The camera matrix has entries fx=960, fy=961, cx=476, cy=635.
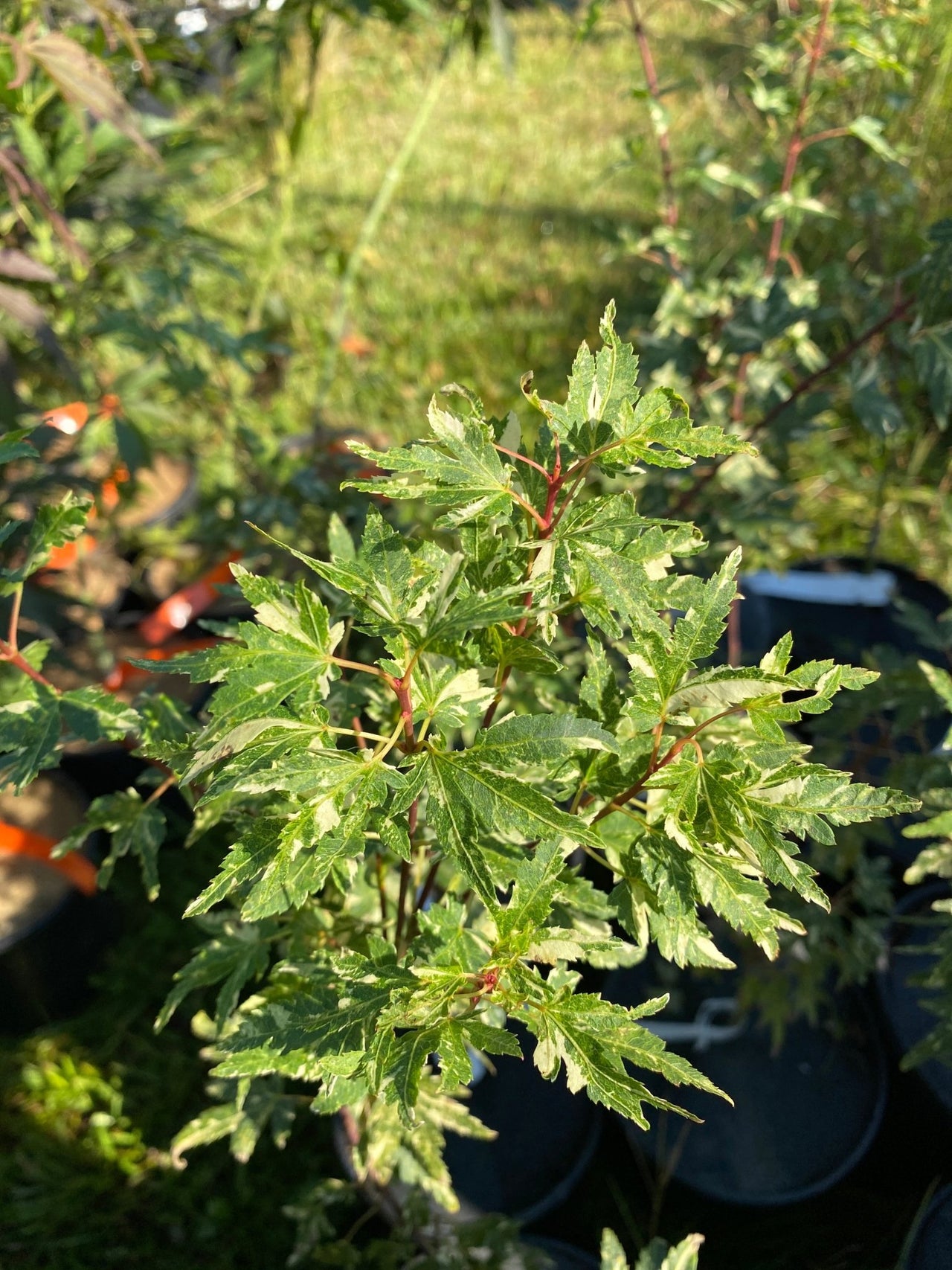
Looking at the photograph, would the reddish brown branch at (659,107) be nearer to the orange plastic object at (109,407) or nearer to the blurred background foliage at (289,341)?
the blurred background foliage at (289,341)

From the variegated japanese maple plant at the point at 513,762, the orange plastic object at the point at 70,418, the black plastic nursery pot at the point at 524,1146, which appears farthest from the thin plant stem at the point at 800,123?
the black plastic nursery pot at the point at 524,1146

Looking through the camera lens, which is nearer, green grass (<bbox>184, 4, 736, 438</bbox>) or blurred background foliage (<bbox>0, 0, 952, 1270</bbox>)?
blurred background foliage (<bbox>0, 0, 952, 1270</bbox>)

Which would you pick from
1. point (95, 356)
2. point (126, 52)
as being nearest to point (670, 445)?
point (126, 52)

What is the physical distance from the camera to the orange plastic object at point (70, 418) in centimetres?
152

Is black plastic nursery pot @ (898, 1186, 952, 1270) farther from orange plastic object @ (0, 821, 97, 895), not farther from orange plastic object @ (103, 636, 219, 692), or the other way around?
orange plastic object @ (103, 636, 219, 692)

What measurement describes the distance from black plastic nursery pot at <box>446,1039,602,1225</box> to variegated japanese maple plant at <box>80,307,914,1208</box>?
799 millimetres

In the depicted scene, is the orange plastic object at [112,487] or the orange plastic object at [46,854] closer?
the orange plastic object at [46,854]

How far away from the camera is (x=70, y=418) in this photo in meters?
1.61

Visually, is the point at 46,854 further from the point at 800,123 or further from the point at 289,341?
the point at 289,341

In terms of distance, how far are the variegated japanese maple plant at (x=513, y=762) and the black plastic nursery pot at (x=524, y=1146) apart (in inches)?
31.5

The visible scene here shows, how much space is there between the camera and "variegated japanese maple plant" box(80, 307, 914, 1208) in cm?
66

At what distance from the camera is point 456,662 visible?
0.79m

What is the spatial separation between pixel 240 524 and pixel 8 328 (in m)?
0.68

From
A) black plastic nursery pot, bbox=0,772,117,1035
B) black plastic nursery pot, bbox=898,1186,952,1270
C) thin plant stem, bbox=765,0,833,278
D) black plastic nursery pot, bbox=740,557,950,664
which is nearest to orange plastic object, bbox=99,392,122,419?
black plastic nursery pot, bbox=0,772,117,1035
